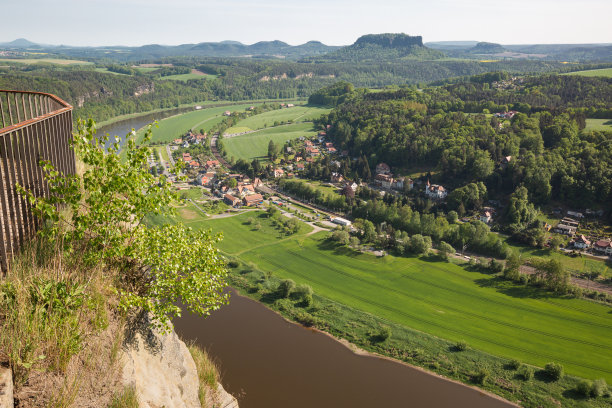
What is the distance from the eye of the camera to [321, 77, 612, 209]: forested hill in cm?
6625

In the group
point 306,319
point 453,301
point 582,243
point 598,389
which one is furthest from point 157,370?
point 582,243

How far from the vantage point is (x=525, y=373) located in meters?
30.4

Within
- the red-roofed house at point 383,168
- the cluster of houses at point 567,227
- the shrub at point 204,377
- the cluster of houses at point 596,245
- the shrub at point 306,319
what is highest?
the shrub at point 204,377

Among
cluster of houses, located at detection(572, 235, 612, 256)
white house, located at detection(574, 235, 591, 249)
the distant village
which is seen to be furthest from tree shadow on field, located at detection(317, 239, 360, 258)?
cluster of houses, located at detection(572, 235, 612, 256)

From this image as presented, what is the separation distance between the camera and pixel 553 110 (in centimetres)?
9156

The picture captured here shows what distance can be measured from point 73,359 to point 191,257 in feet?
11.9

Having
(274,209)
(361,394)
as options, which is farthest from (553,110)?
(361,394)

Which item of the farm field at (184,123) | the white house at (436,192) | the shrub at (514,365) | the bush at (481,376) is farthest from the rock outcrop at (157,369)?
the farm field at (184,123)

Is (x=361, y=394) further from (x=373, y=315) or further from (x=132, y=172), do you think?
(x=132, y=172)

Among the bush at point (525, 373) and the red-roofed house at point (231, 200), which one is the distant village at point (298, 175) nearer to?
Answer: the red-roofed house at point (231, 200)

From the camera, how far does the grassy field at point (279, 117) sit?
12962cm

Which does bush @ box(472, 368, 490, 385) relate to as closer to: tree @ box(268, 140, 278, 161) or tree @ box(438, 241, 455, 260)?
tree @ box(438, 241, 455, 260)

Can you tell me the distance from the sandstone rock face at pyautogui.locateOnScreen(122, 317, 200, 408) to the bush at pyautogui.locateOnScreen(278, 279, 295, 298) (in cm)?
Result: 2767

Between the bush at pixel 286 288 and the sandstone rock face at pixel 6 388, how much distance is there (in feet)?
111
